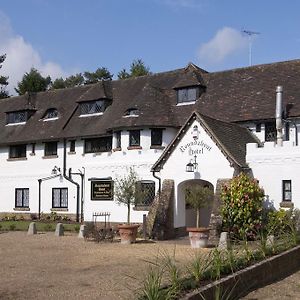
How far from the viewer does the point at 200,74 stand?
3428cm

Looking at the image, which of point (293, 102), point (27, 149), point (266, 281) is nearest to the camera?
point (266, 281)

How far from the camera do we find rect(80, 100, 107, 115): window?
35.1 m

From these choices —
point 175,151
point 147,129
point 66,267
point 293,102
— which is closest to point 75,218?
point 147,129

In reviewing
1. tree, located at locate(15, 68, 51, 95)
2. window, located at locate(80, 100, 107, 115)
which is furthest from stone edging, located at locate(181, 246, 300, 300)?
tree, located at locate(15, 68, 51, 95)

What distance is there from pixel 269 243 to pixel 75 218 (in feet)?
68.5

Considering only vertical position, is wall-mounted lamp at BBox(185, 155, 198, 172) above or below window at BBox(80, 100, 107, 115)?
below

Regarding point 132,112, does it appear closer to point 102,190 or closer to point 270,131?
point 102,190

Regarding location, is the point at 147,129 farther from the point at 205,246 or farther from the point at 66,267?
the point at 66,267

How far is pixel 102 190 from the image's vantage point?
30672mm

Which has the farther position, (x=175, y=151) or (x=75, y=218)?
(x=75, y=218)

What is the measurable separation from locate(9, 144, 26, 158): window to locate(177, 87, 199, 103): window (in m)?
12.7

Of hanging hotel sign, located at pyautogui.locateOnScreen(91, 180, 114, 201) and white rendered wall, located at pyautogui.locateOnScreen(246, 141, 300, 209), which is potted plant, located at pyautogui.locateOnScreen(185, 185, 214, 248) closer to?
white rendered wall, located at pyautogui.locateOnScreen(246, 141, 300, 209)

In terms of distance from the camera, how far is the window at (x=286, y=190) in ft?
76.1

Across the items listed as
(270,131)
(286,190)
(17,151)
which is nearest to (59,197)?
(17,151)
